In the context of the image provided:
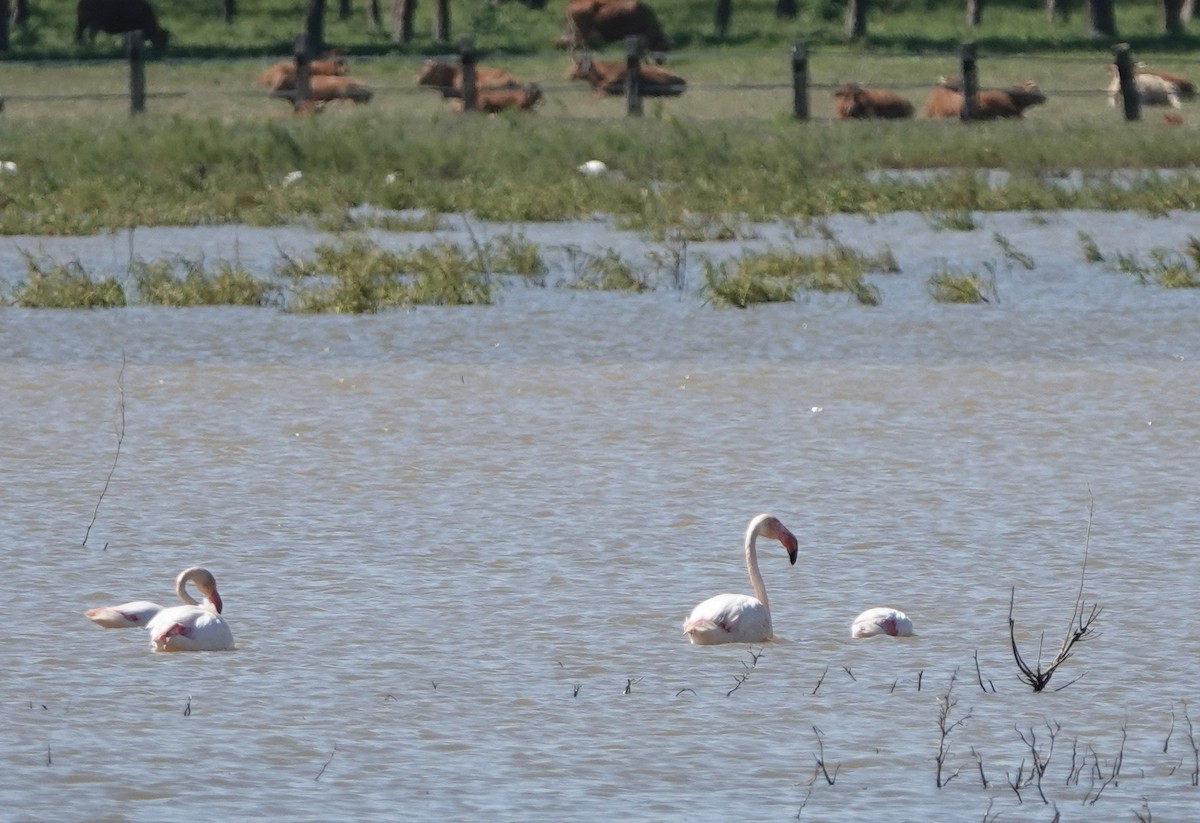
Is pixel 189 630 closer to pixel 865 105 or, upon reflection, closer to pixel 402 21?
pixel 865 105

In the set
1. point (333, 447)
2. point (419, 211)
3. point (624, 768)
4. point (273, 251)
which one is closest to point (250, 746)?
point (624, 768)

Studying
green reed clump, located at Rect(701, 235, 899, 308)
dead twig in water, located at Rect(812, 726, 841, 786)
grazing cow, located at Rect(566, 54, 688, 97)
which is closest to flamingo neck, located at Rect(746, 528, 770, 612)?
dead twig in water, located at Rect(812, 726, 841, 786)

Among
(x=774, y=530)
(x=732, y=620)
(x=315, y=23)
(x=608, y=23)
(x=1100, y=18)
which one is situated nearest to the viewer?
(x=732, y=620)

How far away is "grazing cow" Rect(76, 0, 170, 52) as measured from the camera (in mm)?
52094

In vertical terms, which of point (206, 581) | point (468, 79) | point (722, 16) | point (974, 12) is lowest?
point (722, 16)

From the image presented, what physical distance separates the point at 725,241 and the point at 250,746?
14.1m

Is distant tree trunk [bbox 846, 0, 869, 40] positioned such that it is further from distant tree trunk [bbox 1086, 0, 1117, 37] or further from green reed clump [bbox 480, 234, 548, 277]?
green reed clump [bbox 480, 234, 548, 277]

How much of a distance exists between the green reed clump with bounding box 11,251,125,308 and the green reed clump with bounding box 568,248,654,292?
3.01m

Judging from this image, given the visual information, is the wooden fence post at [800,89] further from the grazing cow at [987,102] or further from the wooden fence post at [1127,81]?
the wooden fence post at [1127,81]

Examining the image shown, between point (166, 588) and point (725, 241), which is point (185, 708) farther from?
point (725, 241)

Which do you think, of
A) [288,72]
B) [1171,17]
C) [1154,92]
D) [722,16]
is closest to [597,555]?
[1154,92]

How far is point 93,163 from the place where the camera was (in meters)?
24.8

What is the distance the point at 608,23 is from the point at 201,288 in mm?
34437

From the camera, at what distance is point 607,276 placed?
16812 mm
